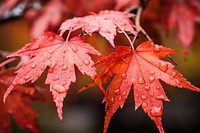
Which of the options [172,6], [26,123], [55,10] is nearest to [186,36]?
[172,6]

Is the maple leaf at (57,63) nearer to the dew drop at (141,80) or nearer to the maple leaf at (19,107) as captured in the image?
the dew drop at (141,80)

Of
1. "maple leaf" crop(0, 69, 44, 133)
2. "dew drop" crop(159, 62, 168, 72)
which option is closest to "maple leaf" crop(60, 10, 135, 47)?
"dew drop" crop(159, 62, 168, 72)

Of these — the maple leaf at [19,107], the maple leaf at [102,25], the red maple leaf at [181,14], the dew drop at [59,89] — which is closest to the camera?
the dew drop at [59,89]

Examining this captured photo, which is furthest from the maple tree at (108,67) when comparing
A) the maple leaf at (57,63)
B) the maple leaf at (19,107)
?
the maple leaf at (19,107)

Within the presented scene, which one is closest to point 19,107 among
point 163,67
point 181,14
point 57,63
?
point 57,63

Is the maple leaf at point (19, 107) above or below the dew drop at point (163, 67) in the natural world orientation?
above

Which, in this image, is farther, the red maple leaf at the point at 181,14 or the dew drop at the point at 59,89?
the red maple leaf at the point at 181,14

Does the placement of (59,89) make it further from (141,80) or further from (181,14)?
(181,14)
